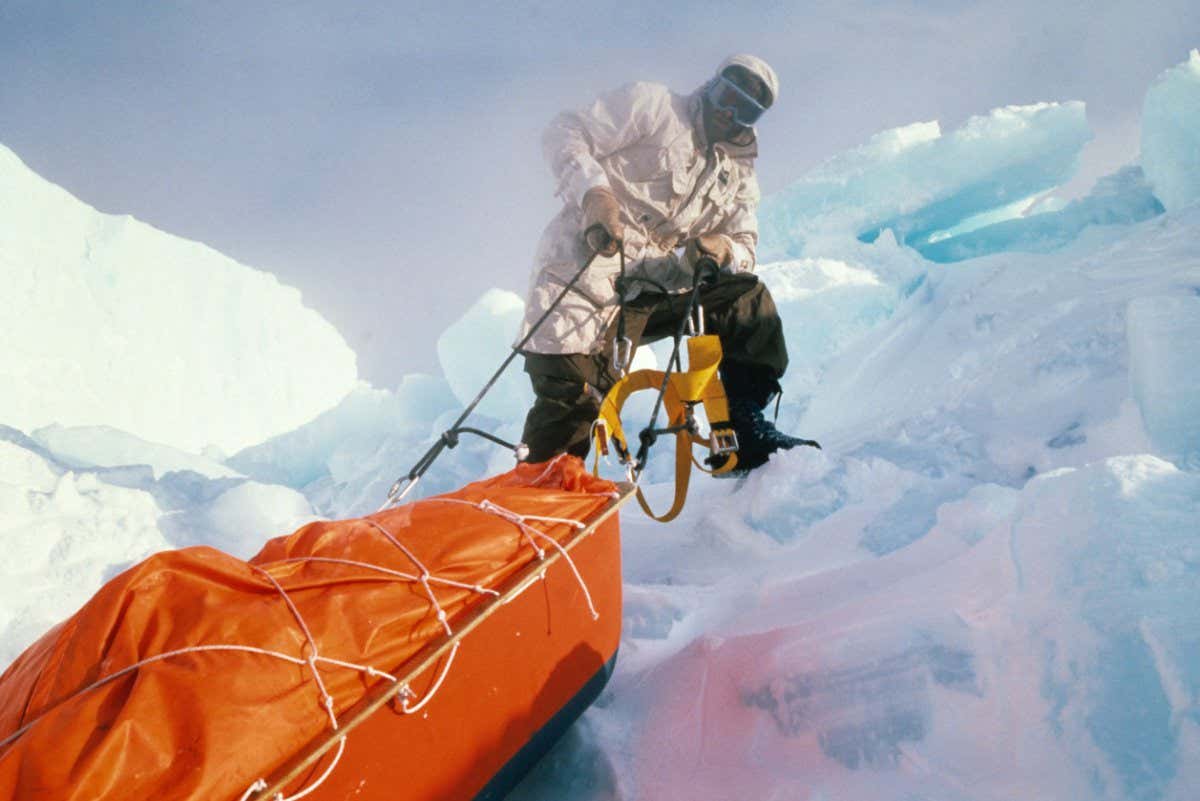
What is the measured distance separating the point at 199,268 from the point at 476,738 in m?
18.9

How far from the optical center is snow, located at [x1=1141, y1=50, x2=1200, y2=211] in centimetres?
711

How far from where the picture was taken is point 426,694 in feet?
3.40

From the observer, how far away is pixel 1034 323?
3641 mm

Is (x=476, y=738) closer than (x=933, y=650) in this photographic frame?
Yes

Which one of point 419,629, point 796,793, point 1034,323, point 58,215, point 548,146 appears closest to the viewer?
point 419,629

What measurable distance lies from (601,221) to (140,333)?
17.8 metres

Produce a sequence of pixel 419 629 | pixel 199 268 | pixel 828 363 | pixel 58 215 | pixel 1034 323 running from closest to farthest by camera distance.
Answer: pixel 419 629 → pixel 1034 323 → pixel 828 363 → pixel 58 215 → pixel 199 268

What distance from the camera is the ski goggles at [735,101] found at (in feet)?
7.09

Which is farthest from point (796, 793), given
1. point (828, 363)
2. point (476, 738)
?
point (828, 363)

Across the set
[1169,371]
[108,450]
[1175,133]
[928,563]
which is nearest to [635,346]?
[928,563]

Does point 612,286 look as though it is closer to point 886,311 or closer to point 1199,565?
point 1199,565

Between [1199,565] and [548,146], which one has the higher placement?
[548,146]

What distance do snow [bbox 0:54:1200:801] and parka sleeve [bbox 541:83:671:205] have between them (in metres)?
1.27

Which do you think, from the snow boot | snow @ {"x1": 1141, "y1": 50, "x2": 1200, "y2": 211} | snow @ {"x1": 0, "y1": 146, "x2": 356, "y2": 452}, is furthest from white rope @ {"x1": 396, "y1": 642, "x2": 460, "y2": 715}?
snow @ {"x1": 0, "y1": 146, "x2": 356, "y2": 452}
